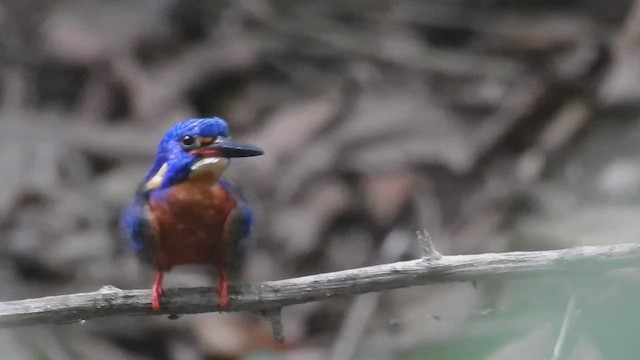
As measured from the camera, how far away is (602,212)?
4559 millimetres

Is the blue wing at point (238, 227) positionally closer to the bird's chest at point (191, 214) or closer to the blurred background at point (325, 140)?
the bird's chest at point (191, 214)

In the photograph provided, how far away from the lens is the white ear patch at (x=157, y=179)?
2695 mm

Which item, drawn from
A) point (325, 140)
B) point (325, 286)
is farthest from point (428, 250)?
Answer: point (325, 140)

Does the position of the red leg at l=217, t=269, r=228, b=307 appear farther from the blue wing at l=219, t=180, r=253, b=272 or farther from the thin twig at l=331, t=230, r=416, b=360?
the thin twig at l=331, t=230, r=416, b=360

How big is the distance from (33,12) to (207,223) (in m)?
3.99

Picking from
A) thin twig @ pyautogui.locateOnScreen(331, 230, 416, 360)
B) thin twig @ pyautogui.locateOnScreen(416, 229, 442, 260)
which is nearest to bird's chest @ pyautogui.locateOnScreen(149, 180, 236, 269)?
thin twig @ pyautogui.locateOnScreen(416, 229, 442, 260)

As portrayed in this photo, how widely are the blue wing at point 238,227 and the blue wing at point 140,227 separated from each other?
20 centimetres

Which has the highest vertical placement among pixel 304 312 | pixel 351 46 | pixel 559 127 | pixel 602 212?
pixel 351 46

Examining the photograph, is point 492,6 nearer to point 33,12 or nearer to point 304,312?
point 304,312

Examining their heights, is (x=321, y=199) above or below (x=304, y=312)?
above

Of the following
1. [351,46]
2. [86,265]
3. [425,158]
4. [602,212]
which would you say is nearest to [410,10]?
[351,46]

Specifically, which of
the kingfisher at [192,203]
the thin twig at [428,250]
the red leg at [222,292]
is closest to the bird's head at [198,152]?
the kingfisher at [192,203]

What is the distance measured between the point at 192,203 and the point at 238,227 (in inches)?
5.3

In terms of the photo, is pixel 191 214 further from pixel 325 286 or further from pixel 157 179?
pixel 325 286
